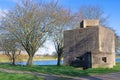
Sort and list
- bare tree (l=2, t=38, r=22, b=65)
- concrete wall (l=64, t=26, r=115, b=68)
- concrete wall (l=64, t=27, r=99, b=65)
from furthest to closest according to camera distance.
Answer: bare tree (l=2, t=38, r=22, b=65), concrete wall (l=64, t=27, r=99, b=65), concrete wall (l=64, t=26, r=115, b=68)

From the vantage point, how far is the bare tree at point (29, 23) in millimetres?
31672

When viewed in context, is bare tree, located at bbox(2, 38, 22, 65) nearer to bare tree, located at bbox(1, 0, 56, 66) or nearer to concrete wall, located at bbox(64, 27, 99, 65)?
bare tree, located at bbox(1, 0, 56, 66)

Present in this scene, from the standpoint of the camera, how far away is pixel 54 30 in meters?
34.2

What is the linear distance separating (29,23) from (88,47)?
8.18m

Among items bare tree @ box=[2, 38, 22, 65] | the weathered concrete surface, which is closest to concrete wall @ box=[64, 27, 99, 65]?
the weathered concrete surface

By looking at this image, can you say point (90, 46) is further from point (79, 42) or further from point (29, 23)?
point (29, 23)

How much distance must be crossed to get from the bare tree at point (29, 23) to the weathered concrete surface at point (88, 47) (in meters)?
3.53

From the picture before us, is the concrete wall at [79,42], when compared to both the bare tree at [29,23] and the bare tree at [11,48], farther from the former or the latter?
the bare tree at [11,48]

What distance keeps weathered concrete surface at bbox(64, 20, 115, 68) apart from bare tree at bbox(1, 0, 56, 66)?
3.53 metres

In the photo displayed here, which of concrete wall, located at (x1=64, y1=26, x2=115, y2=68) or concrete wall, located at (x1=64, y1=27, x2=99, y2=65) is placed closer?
concrete wall, located at (x1=64, y1=26, x2=115, y2=68)

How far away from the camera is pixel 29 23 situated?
31.6 meters

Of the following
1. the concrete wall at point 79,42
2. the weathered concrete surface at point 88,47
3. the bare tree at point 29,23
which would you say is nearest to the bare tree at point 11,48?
the bare tree at point 29,23

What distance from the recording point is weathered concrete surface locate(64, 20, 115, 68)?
2991 centimetres

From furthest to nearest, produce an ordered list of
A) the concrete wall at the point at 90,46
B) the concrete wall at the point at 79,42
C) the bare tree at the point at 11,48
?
1. the bare tree at the point at 11,48
2. the concrete wall at the point at 79,42
3. the concrete wall at the point at 90,46
